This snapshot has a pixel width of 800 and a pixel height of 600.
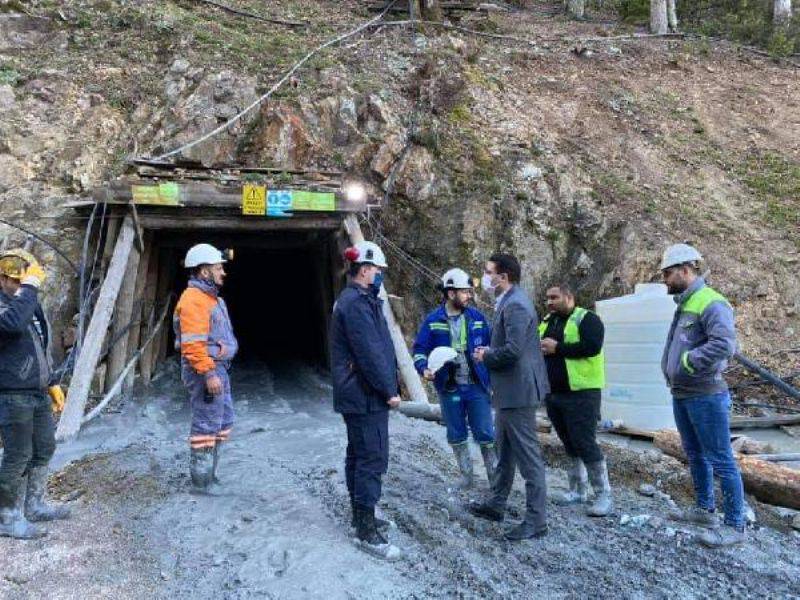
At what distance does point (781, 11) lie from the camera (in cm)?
1523

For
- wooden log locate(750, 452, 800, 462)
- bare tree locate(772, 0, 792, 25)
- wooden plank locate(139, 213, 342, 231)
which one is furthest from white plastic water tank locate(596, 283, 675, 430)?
bare tree locate(772, 0, 792, 25)

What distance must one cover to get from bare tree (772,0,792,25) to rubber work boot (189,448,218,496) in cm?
1623

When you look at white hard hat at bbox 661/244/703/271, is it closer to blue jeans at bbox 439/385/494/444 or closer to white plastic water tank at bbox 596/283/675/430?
blue jeans at bbox 439/385/494/444

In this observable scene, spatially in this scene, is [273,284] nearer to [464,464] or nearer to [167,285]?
[167,285]

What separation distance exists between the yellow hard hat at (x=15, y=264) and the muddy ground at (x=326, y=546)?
5.23 ft

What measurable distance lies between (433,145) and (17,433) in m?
7.38

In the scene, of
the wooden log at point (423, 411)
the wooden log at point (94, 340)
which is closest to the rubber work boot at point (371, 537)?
the wooden log at point (423, 411)

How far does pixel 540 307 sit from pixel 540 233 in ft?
3.65

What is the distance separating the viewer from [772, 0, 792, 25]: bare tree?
15047 millimetres

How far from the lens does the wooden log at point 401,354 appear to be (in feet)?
25.1

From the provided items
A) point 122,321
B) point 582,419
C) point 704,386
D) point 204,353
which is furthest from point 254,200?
point 704,386

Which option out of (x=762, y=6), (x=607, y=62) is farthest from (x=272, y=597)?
(x=762, y=6)

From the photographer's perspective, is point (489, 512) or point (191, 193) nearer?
point (489, 512)

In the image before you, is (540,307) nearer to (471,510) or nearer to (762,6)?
(471,510)
